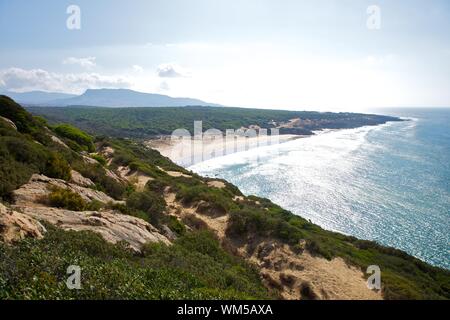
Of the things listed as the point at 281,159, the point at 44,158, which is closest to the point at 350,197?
the point at 281,159

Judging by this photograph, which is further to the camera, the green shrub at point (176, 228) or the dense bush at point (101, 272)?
the green shrub at point (176, 228)

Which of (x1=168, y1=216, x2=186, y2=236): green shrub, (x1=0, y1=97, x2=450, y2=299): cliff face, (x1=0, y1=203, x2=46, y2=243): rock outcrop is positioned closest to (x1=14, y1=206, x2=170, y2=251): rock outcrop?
(x1=0, y1=97, x2=450, y2=299): cliff face

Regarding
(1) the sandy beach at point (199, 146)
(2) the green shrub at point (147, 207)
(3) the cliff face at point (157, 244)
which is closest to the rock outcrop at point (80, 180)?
(3) the cliff face at point (157, 244)

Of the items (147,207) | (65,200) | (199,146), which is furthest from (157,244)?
(199,146)

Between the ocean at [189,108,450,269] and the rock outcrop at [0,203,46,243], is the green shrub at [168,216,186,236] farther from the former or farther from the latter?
the ocean at [189,108,450,269]

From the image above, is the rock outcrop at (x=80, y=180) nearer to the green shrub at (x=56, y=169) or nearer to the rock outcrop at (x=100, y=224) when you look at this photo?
the green shrub at (x=56, y=169)

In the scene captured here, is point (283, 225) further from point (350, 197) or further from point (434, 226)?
point (350, 197)
